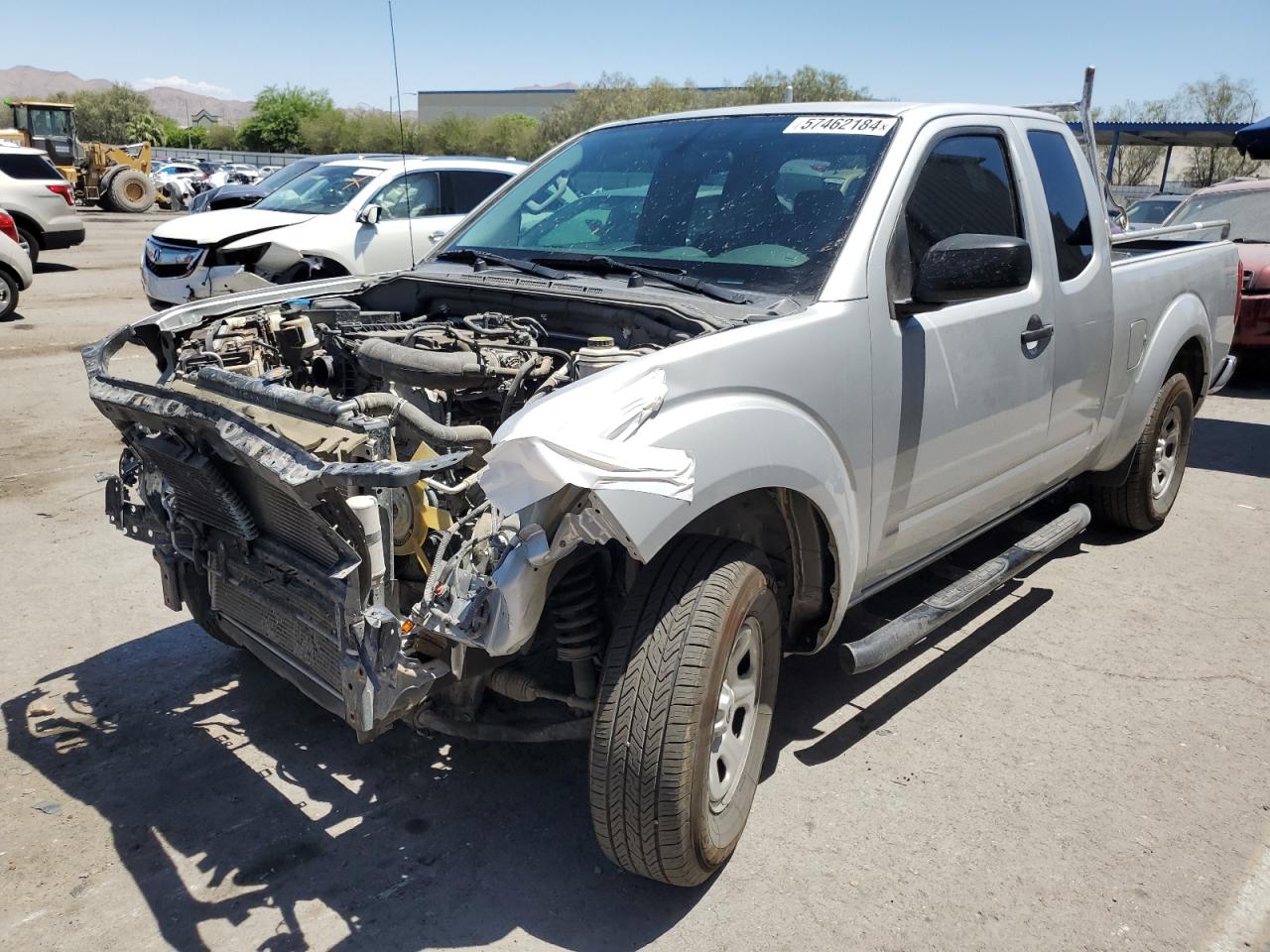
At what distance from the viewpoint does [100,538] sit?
548cm

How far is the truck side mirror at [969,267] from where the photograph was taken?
318cm

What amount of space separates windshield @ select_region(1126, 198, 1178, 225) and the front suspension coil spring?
14.1m

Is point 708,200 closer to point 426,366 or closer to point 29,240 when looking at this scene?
point 426,366

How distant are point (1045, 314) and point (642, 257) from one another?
5.12 feet

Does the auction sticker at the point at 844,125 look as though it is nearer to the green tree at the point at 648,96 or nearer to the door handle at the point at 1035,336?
the door handle at the point at 1035,336

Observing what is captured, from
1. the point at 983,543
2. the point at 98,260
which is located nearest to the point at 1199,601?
the point at 983,543

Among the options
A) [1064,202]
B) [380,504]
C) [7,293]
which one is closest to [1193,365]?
[1064,202]

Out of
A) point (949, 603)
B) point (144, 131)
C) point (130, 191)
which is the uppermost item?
point (144, 131)

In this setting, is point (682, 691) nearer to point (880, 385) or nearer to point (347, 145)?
point (880, 385)

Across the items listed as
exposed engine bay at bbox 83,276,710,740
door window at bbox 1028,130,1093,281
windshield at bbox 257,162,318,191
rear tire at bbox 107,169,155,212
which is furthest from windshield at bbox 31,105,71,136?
door window at bbox 1028,130,1093,281

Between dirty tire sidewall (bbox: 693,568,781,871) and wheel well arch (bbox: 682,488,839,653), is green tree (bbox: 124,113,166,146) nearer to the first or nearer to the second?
wheel well arch (bbox: 682,488,839,653)

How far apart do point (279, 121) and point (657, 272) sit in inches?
3099

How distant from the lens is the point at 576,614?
2.83 metres

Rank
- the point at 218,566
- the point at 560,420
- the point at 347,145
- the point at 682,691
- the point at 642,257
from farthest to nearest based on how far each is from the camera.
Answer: the point at 347,145
the point at 642,257
the point at 218,566
the point at 682,691
the point at 560,420
